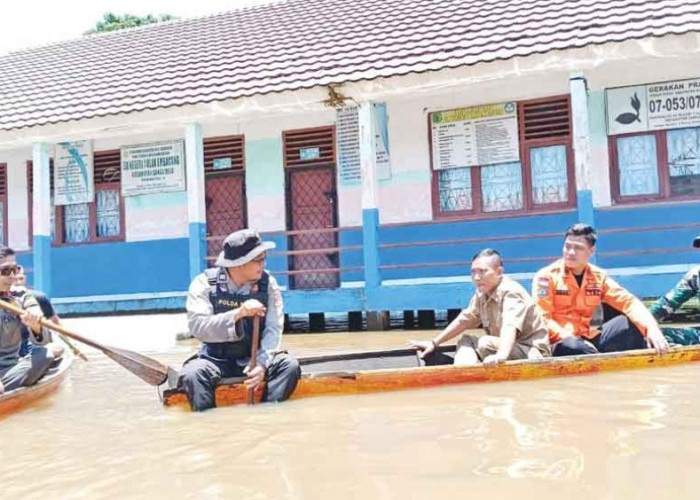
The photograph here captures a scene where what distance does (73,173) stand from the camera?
1430cm

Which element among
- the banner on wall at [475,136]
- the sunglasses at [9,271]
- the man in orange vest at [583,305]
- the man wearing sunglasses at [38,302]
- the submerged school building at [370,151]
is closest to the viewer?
the sunglasses at [9,271]

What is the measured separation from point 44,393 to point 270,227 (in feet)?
23.8

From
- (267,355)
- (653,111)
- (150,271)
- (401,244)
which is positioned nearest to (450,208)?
(401,244)

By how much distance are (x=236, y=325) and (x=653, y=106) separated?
797 cm

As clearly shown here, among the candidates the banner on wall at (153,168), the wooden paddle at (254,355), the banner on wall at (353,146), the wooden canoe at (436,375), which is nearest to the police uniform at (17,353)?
the wooden canoe at (436,375)

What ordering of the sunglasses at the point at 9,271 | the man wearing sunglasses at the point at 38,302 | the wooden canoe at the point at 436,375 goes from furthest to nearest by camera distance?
the man wearing sunglasses at the point at 38,302 < the sunglasses at the point at 9,271 < the wooden canoe at the point at 436,375

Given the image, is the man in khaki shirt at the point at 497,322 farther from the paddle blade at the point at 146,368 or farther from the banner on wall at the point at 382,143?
the banner on wall at the point at 382,143

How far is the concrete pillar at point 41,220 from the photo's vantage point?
12906 mm

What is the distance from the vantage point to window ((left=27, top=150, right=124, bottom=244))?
14172 millimetres

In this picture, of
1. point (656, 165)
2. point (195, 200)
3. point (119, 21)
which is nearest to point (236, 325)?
point (195, 200)

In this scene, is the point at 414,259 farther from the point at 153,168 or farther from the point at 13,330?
the point at 13,330

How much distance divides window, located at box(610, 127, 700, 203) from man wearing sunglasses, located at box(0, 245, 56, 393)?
8.09 metres

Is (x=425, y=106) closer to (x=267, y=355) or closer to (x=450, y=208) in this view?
(x=450, y=208)

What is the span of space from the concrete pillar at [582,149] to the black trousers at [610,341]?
3.74 m
